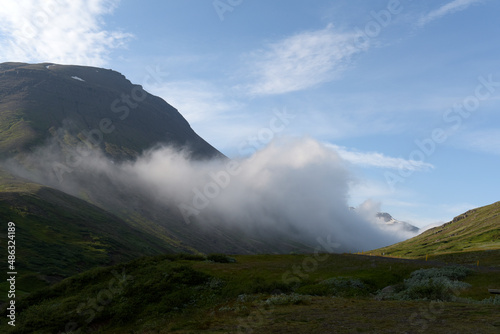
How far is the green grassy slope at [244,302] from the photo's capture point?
22453mm

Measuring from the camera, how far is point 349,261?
55250 millimetres

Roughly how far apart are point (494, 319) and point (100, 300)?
122 feet

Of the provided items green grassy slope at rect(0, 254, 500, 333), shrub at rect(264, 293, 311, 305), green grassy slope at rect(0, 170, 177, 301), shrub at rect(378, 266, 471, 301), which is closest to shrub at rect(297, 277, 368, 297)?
green grassy slope at rect(0, 254, 500, 333)

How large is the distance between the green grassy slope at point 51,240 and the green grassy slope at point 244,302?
115 ft

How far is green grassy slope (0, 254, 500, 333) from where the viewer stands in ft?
73.7

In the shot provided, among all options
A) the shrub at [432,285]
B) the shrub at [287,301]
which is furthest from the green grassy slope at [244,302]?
the shrub at [432,285]

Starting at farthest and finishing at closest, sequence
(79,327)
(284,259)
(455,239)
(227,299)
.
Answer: (455,239), (284,259), (227,299), (79,327)

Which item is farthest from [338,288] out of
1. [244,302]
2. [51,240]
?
[51,240]

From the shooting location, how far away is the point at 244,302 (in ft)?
109

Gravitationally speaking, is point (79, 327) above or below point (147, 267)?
below

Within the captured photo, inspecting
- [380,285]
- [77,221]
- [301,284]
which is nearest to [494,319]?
[380,285]

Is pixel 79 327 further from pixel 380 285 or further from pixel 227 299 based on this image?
pixel 380 285

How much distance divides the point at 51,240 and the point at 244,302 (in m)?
133

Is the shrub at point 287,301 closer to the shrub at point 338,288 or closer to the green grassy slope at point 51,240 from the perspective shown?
the shrub at point 338,288
